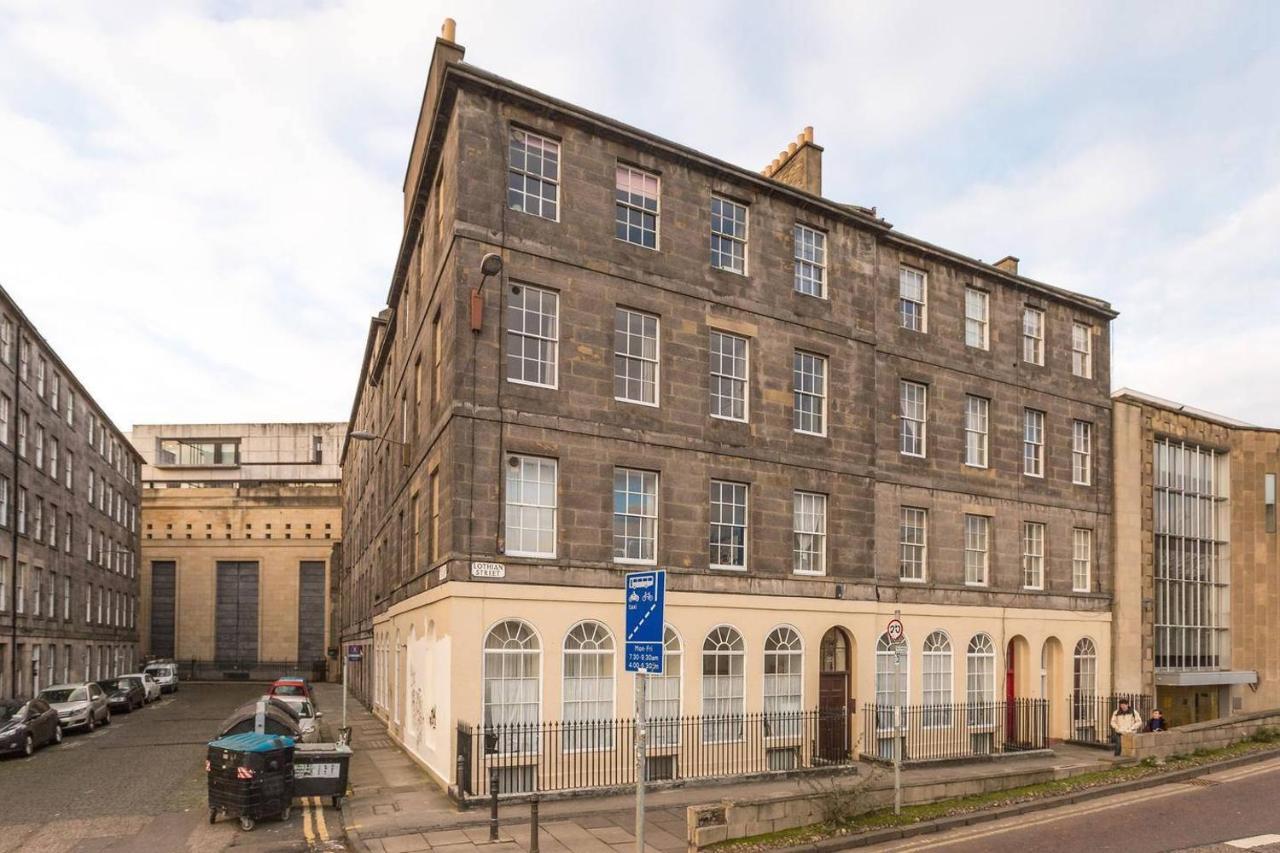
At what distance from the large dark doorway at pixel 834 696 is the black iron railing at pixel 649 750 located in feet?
0.11

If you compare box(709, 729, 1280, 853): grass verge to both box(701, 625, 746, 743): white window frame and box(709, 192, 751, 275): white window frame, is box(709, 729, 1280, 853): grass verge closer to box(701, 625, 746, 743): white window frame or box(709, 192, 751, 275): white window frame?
box(701, 625, 746, 743): white window frame

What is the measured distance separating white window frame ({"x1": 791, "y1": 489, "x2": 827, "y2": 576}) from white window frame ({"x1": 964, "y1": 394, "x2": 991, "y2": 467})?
587 centimetres

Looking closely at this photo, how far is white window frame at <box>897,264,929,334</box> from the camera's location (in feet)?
86.7

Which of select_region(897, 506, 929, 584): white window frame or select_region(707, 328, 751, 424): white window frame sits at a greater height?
select_region(707, 328, 751, 424): white window frame

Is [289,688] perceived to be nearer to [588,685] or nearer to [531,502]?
[588,685]

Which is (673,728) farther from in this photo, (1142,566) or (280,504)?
(280,504)

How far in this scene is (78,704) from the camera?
31.8 meters

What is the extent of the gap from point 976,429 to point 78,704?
28.5m

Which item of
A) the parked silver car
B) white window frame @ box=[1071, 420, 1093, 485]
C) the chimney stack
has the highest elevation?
the chimney stack

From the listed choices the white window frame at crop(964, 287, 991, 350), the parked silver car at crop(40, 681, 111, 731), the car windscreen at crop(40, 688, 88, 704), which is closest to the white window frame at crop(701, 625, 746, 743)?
the white window frame at crop(964, 287, 991, 350)

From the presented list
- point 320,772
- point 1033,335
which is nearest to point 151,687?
point 320,772

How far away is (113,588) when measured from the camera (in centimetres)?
5791

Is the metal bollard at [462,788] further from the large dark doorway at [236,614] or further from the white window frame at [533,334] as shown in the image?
the large dark doorway at [236,614]

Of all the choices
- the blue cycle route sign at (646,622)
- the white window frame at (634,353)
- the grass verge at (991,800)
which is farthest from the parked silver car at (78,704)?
the blue cycle route sign at (646,622)
